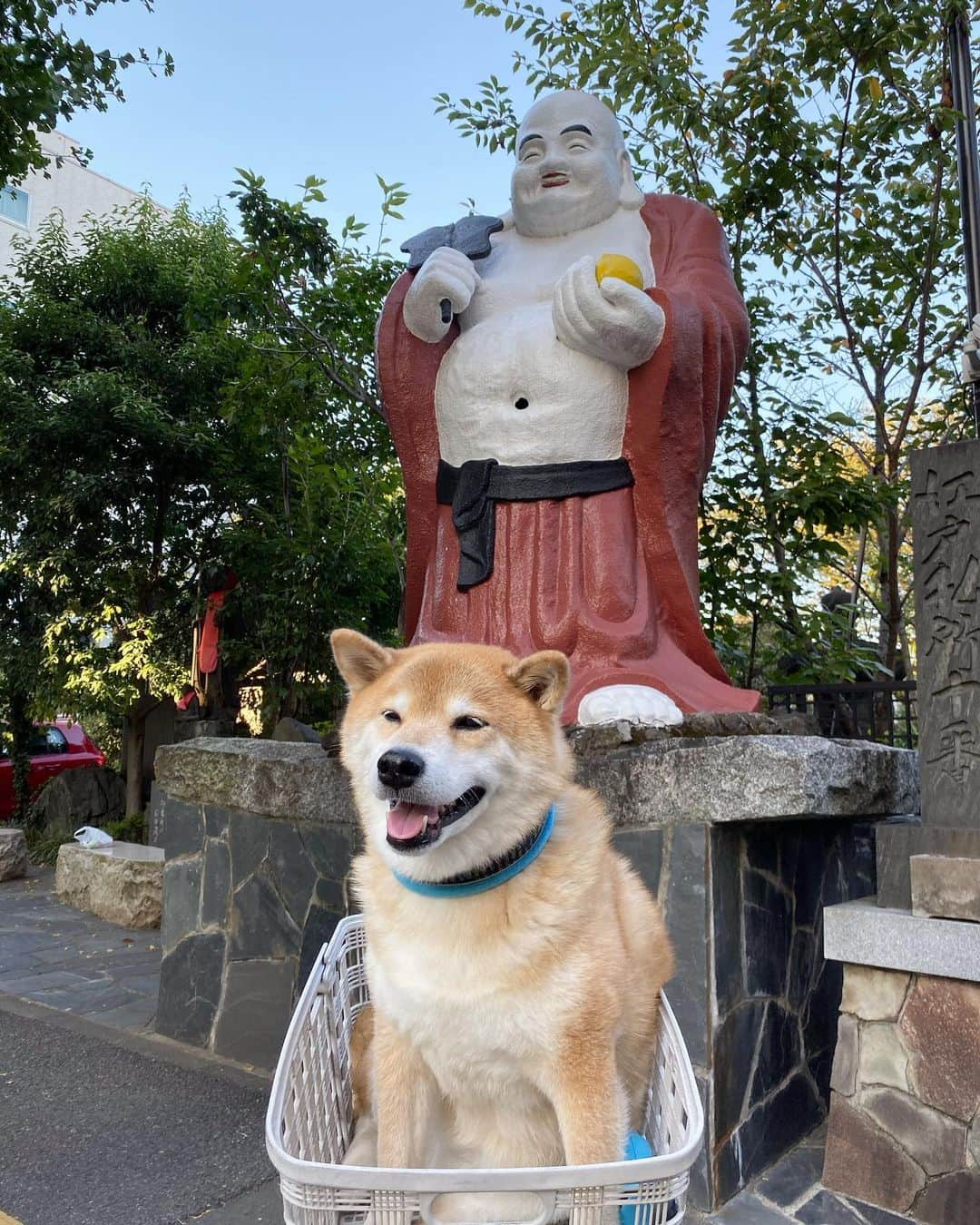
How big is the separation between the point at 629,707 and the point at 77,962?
4212mm

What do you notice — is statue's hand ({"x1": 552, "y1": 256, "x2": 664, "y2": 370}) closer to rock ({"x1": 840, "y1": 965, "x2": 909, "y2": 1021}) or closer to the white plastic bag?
rock ({"x1": 840, "y1": 965, "x2": 909, "y2": 1021})

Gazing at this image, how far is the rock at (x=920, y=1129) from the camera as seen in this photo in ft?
8.05

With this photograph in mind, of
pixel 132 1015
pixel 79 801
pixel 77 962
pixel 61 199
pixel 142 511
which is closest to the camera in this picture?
pixel 132 1015

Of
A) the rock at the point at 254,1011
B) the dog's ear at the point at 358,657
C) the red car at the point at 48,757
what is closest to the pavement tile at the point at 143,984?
the rock at the point at 254,1011

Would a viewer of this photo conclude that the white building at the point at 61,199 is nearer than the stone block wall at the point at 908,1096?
No

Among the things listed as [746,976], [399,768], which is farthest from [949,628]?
[399,768]

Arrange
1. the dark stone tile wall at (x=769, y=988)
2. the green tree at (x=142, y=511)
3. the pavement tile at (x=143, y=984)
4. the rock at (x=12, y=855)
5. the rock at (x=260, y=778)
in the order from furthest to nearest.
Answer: the green tree at (x=142, y=511) < the rock at (x=12, y=855) < the pavement tile at (x=143, y=984) < the rock at (x=260, y=778) < the dark stone tile wall at (x=769, y=988)

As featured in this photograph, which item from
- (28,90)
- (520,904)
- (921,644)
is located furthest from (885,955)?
(28,90)

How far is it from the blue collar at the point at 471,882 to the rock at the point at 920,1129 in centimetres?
188

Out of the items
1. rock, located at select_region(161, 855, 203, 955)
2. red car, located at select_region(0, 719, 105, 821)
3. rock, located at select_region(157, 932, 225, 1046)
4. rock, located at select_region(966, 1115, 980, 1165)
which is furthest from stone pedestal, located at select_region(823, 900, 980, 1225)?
red car, located at select_region(0, 719, 105, 821)

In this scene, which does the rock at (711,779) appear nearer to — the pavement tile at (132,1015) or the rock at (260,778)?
the rock at (260,778)

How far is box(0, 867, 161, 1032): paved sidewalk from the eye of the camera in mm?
4465

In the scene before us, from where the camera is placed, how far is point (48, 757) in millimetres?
11953

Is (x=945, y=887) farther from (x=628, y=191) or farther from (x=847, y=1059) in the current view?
(x=628, y=191)
